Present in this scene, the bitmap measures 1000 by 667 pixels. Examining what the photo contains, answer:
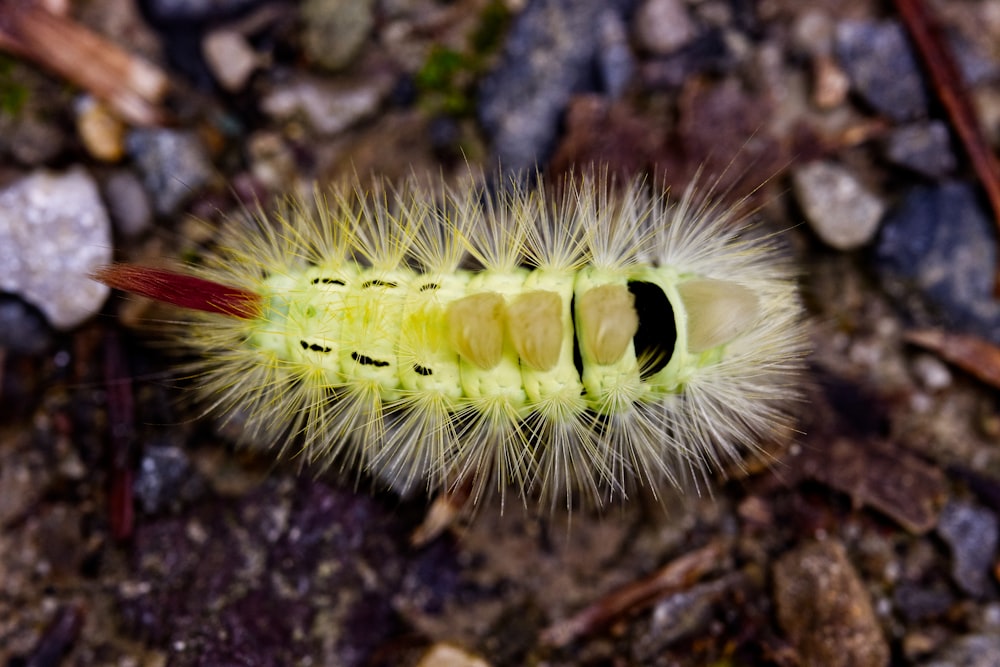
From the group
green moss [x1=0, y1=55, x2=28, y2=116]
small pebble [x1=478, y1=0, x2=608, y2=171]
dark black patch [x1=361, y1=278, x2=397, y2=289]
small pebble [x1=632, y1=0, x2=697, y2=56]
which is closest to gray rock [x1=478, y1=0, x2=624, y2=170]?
small pebble [x1=478, y1=0, x2=608, y2=171]

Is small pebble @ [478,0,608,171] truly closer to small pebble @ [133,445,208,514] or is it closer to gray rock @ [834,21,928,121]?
gray rock @ [834,21,928,121]

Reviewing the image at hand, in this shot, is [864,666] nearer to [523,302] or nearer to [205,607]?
[523,302]

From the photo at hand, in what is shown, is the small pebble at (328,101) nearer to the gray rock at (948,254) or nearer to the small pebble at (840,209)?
the small pebble at (840,209)

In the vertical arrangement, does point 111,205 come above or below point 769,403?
above

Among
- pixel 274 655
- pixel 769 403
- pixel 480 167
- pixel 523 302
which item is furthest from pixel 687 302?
pixel 274 655

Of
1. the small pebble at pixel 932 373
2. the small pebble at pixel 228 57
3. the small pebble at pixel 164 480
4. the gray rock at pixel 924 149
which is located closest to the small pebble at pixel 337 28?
the small pebble at pixel 228 57
